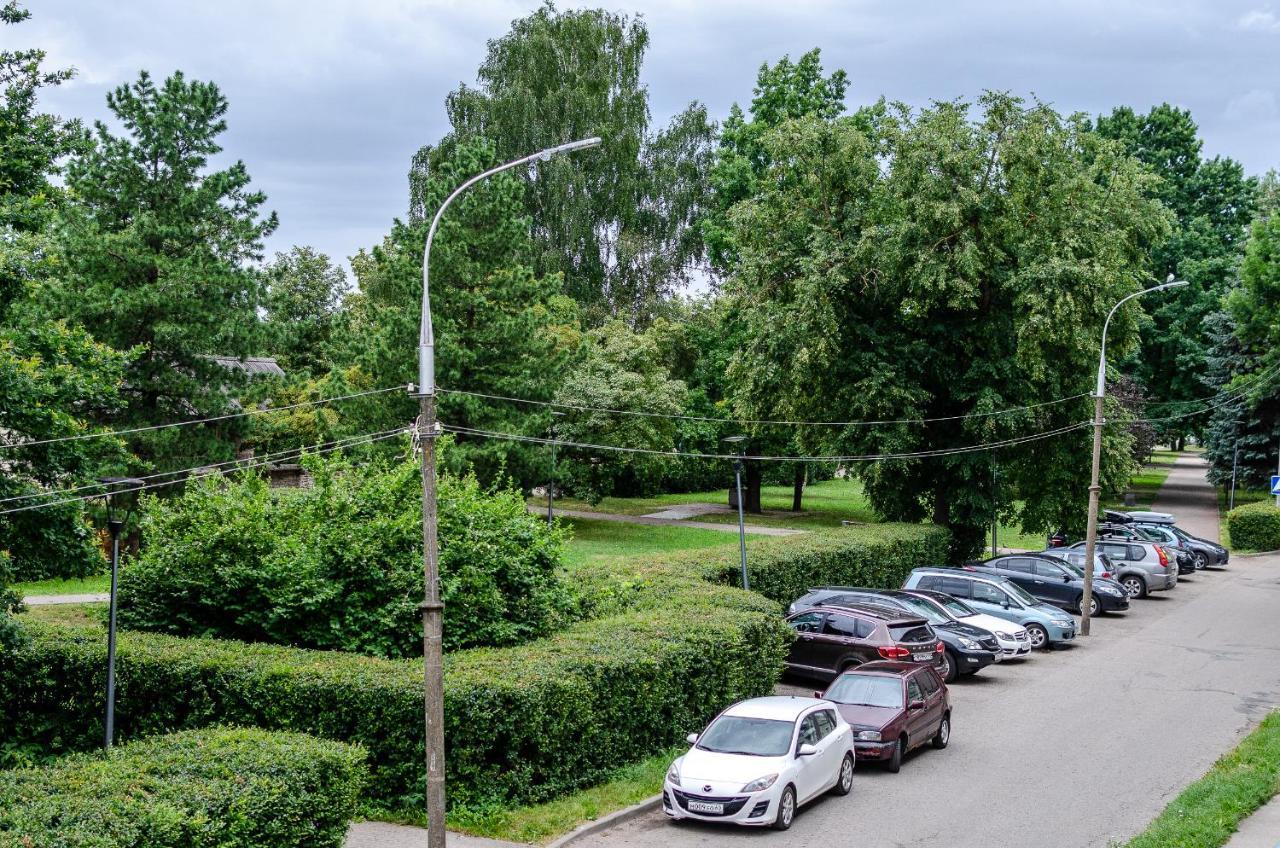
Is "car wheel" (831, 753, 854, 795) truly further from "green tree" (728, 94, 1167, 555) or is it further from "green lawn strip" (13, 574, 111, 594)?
"green lawn strip" (13, 574, 111, 594)

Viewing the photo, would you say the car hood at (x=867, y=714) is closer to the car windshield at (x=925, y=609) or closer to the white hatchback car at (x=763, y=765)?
the white hatchback car at (x=763, y=765)

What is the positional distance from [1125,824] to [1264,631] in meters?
19.0

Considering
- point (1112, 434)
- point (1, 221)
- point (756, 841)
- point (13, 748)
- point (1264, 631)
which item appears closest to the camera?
point (756, 841)

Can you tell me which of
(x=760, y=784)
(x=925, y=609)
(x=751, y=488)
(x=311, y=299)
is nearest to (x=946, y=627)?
(x=925, y=609)

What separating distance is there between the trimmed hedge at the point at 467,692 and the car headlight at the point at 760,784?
101 inches

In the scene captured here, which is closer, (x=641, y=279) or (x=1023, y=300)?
(x=1023, y=300)

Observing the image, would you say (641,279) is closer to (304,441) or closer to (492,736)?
(304,441)

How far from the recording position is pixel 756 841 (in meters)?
13.9

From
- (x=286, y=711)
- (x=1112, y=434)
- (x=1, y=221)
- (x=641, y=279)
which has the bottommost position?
(x=286, y=711)

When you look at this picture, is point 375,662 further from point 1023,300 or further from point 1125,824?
point 1023,300

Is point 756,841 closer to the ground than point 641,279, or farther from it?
closer to the ground

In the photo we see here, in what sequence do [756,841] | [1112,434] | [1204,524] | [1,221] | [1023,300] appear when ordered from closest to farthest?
[756,841], [1,221], [1023,300], [1112,434], [1204,524]

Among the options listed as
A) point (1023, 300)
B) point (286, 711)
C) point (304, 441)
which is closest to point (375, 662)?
point (286, 711)

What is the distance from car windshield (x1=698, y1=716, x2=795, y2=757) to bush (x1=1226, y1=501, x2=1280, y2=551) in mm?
42730
